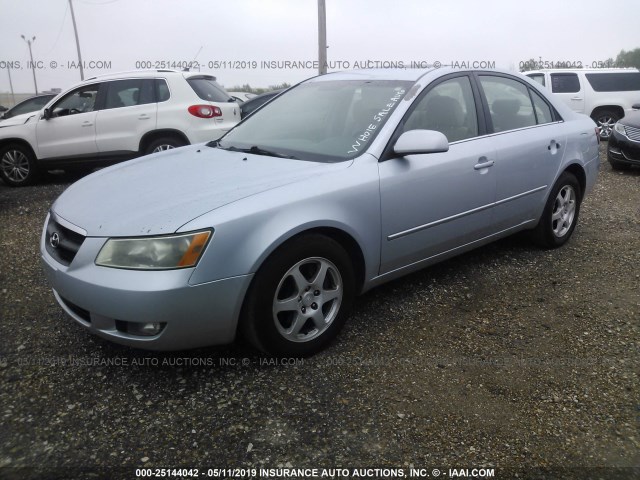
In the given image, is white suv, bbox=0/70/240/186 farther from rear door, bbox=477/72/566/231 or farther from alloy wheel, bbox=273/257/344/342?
alloy wheel, bbox=273/257/344/342

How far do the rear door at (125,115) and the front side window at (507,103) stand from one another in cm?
508

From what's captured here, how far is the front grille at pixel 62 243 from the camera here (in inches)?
107

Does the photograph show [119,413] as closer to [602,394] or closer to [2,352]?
[2,352]

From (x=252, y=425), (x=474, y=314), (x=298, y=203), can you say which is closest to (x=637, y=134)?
→ (x=474, y=314)

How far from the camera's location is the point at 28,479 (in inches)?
84.1

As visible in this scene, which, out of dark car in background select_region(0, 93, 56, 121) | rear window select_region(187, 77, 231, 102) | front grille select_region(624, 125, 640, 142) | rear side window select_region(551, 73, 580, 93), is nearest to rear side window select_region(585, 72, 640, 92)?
rear side window select_region(551, 73, 580, 93)

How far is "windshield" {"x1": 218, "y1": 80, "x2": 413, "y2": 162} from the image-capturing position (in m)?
3.31

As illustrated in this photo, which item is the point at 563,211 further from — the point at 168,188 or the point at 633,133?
the point at 633,133

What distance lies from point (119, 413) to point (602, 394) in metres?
2.29

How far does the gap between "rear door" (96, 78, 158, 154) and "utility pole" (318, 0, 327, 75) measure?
19.5 ft

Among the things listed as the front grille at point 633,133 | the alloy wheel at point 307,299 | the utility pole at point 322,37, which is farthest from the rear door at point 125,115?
the front grille at point 633,133

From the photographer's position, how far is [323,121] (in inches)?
141

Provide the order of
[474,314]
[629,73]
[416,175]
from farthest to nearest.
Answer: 1. [629,73]
2. [474,314]
3. [416,175]

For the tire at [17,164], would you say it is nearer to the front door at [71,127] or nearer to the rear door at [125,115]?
the front door at [71,127]
